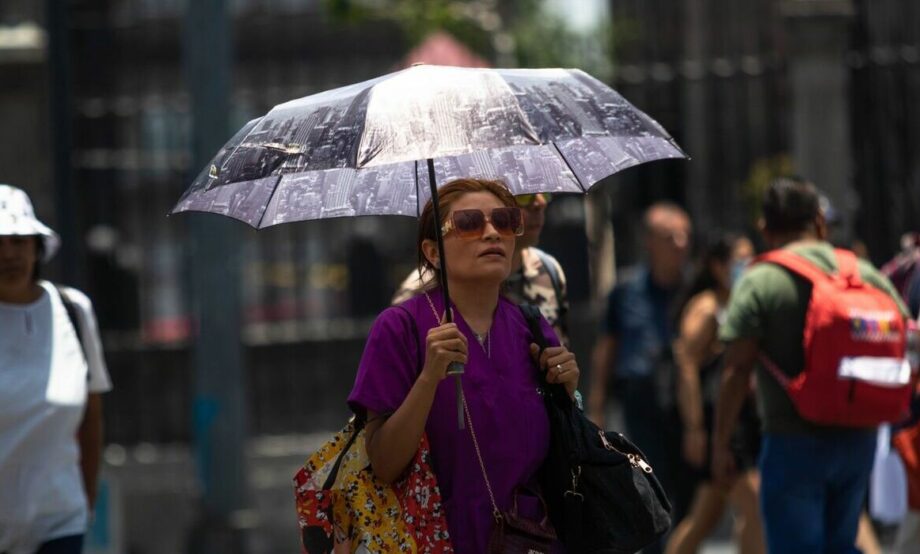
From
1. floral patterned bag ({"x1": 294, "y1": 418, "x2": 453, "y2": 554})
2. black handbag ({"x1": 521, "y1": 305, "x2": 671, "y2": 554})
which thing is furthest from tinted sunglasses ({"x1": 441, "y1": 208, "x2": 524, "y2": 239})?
floral patterned bag ({"x1": 294, "y1": 418, "x2": 453, "y2": 554})

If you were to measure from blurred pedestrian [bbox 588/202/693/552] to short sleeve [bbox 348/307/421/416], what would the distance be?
14.4ft

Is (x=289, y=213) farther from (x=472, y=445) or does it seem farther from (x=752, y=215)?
(x=752, y=215)

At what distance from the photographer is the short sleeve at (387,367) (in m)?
4.02

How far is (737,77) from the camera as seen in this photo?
10.9 m

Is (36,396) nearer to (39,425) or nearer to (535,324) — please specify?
(39,425)

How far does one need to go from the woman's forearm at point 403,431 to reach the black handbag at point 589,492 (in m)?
0.35

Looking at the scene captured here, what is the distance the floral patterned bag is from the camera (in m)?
4.00

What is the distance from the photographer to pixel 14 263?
18.5 feet

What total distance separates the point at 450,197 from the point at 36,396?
1904 millimetres

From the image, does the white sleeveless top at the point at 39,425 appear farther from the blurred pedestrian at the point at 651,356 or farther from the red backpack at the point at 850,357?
the blurred pedestrian at the point at 651,356

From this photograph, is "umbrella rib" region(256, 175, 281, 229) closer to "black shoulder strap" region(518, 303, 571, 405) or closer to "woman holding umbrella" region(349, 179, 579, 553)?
"woman holding umbrella" region(349, 179, 579, 553)

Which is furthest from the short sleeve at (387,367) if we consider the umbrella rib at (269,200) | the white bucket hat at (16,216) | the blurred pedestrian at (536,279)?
the white bucket hat at (16,216)

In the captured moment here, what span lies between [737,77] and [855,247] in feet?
5.04

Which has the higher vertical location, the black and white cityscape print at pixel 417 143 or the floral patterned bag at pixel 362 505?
the black and white cityscape print at pixel 417 143
